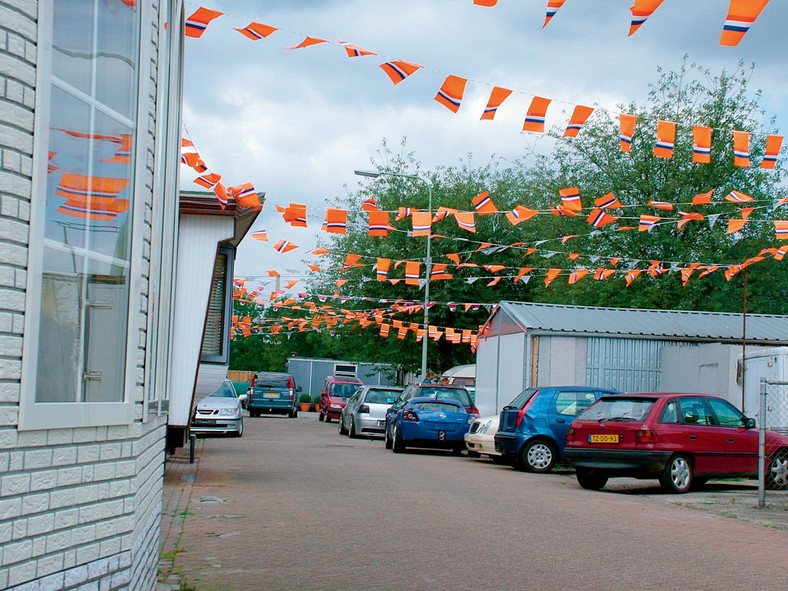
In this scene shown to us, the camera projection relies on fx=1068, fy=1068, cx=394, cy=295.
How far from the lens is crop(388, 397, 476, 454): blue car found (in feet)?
77.3

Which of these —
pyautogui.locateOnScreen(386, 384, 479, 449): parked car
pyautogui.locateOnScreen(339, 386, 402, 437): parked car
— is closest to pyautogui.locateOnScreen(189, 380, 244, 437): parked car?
pyautogui.locateOnScreen(386, 384, 479, 449): parked car

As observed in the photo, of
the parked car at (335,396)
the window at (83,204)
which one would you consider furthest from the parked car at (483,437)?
the parked car at (335,396)

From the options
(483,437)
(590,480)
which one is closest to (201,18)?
(590,480)

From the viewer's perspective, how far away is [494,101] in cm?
1335

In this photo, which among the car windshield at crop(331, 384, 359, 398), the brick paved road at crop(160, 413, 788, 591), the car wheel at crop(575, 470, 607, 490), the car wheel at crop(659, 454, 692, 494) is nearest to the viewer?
the brick paved road at crop(160, 413, 788, 591)

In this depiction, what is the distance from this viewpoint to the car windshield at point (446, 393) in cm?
2539

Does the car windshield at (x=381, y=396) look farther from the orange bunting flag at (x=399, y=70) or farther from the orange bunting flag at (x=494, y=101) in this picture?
the orange bunting flag at (x=399, y=70)

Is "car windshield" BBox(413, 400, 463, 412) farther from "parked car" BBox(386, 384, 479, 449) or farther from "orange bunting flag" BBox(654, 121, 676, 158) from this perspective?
"orange bunting flag" BBox(654, 121, 676, 158)

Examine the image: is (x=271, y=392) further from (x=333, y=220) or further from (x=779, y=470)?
(x=779, y=470)

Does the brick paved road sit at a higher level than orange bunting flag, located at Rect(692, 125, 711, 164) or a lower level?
lower

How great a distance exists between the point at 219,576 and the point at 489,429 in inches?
547

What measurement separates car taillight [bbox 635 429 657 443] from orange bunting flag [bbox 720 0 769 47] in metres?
7.71

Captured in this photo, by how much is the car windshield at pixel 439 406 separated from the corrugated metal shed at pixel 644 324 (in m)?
3.11

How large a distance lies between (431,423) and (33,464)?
19.7 metres
